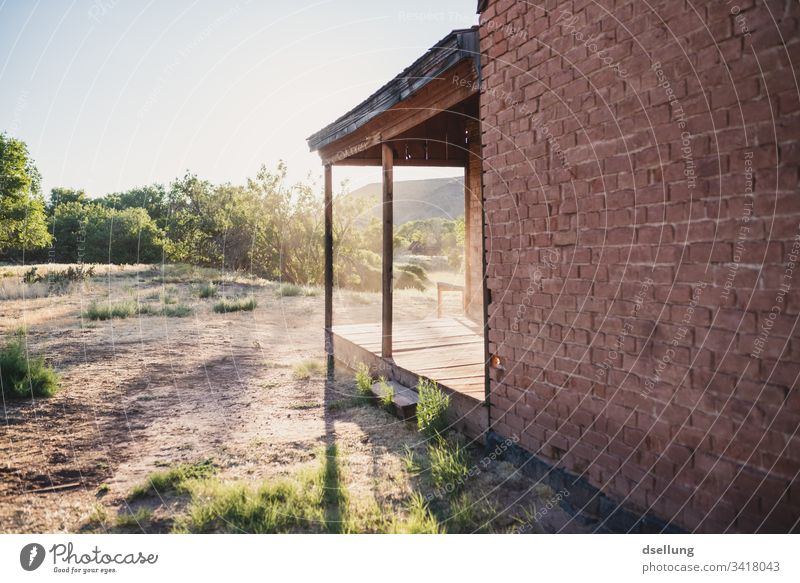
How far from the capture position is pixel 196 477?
13.4 ft

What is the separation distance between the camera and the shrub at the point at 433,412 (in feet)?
15.4

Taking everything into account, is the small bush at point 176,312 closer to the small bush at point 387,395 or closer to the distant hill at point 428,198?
the small bush at point 387,395

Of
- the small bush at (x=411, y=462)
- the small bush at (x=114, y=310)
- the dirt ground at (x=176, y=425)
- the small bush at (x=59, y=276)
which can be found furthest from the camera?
the small bush at (x=59, y=276)

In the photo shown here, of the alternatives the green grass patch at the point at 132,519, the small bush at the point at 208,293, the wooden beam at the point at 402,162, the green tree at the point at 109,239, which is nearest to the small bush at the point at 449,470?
the green grass patch at the point at 132,519

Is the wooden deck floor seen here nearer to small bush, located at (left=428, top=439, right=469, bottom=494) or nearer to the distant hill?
small bush, located at (left=428, top=439, right=469, bottom=494)

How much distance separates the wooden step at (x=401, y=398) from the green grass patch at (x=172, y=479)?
1875 millimetres

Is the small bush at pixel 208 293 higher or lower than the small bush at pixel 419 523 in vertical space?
higher

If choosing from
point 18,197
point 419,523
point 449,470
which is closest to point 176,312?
point 449,470

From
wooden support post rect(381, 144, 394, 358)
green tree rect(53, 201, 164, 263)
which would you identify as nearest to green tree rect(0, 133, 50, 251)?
green tree rect(53, 201, 164, 263)

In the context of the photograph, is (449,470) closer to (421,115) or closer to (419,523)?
(419,523)

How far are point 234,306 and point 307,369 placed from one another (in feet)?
22.9

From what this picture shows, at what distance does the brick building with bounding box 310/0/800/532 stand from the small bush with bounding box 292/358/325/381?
4.37 m

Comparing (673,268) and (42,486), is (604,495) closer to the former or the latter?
(673,268)

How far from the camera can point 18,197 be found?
848 inches
